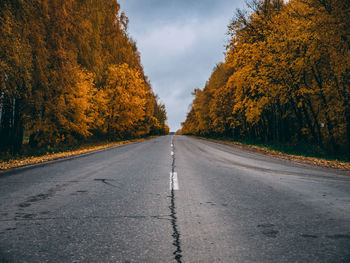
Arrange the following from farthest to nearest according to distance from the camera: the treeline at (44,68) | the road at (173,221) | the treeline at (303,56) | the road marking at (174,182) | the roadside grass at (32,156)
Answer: the treeline at (303,56) → the roadside grass at (32,156) → the treeline at (44,68) → the road marking at (174,182) → the road at (173,221)

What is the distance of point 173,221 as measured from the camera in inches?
134

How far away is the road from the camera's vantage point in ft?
8.09

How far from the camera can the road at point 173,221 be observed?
8.09 ft

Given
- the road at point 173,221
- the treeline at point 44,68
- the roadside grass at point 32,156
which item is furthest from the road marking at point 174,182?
the treeline at point 44,68

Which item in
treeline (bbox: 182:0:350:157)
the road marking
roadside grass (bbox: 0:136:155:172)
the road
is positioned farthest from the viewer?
treeline (bbox: 182:0:350:157)

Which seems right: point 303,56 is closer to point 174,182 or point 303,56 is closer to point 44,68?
point 174,182

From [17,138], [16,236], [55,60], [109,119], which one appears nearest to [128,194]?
[16,236]

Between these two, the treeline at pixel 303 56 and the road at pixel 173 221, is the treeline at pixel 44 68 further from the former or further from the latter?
the treeline at pixel 303 56

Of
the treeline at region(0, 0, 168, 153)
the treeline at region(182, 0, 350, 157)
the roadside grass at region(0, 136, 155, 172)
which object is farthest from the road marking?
the treeline at region(182, 0, 350, 157)

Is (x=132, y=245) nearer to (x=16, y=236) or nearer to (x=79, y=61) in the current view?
Result: (x=16, y=236)

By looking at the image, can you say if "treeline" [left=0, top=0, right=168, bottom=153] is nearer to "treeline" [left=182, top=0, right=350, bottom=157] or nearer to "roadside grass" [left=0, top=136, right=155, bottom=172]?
"roadside grass" [left=0, top=136, right=155, bottom=172]

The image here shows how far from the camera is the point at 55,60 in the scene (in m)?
12.7

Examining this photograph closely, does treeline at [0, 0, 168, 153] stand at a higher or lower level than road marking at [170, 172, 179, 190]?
higher

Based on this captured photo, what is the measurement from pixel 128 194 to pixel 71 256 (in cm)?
250
